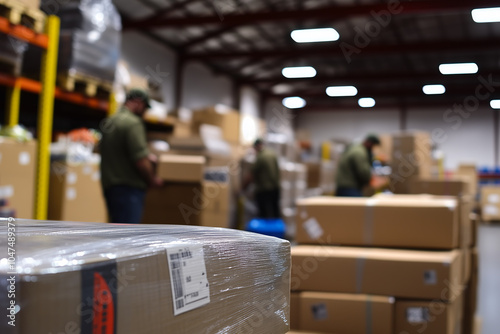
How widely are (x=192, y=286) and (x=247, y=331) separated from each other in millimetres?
225

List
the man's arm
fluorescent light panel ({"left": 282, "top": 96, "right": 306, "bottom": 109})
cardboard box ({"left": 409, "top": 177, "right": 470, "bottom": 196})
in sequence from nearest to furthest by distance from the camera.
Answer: the man's arm, cardboard box ({"left": 409, "top": 177, "right": 470, "bottom": 196}), fluorescent light panel ({"left": 282, "top": 96, "right": 306, "bottom": 109})

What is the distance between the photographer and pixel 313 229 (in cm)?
259

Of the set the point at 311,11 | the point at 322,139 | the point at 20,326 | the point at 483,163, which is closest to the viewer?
the point at 20,326

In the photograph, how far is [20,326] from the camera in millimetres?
579

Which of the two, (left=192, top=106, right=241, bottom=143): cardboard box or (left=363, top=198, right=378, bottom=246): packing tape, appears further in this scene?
(left=192, top=106, right=241, bottom=143): cardboard box

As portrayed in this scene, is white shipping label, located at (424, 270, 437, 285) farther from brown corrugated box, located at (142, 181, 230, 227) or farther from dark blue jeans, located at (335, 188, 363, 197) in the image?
dark blue jeans, located at (335, 188, 363, 197)

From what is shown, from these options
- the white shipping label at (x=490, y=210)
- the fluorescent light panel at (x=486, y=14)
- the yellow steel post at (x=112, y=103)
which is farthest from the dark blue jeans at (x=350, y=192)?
the white shipping label at (x=490, y=210)

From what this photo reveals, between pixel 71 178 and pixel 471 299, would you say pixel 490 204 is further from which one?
pixel 71 178

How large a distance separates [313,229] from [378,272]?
0.47 metres

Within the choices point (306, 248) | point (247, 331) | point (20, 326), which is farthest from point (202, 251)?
point (306, 248)

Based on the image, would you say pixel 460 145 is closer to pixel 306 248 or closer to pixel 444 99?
pixel 444 99

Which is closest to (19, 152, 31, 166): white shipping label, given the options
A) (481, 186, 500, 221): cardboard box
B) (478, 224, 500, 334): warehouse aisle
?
(478, 224, 500, 334): warehouse aisle

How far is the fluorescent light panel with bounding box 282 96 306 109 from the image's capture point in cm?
1789

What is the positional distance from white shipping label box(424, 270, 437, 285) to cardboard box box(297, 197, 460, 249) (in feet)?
0.85
